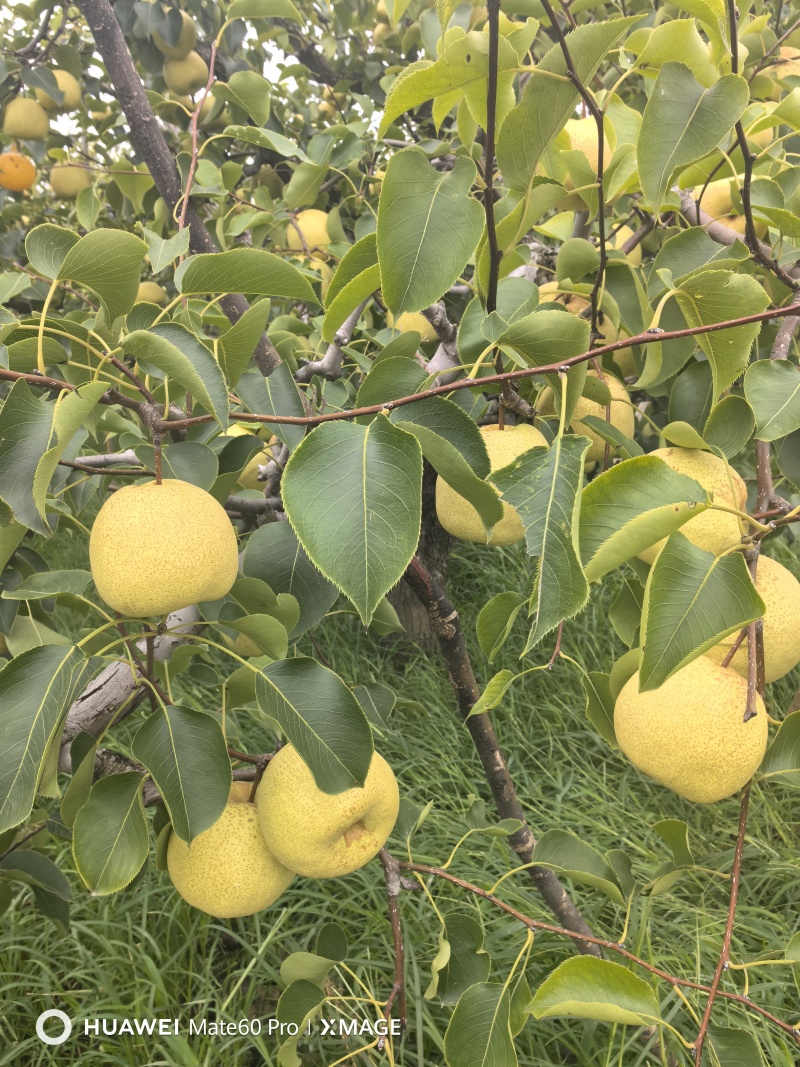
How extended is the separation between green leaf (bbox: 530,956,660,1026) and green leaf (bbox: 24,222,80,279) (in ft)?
2.89

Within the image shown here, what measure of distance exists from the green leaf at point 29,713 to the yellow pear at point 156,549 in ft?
0.33

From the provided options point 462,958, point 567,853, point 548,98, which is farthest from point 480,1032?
point 548,98

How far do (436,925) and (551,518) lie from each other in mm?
1366

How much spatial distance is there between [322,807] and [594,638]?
1.86 metres

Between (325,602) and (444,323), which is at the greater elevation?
(444,323)

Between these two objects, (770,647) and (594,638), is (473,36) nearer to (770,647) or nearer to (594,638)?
(770,647)

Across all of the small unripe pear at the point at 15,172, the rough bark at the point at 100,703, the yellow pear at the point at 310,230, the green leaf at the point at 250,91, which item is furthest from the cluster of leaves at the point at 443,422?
the small unripe pear at the point at 15,172

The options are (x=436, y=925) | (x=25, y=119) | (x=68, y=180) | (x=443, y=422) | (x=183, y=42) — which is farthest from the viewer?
(x=68, y=180)

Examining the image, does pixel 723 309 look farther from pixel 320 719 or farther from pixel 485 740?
pixel 485 740

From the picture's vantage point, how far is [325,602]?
98 cm

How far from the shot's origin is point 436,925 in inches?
68.0

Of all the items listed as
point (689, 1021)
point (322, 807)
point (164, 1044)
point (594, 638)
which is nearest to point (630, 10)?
point (594, 638)

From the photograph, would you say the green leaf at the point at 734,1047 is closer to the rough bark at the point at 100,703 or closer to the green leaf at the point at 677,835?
the green leaf at the point at 677,835

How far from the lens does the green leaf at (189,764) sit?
33.6 inches
